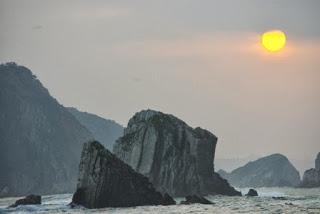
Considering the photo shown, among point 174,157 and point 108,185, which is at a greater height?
point 174,157

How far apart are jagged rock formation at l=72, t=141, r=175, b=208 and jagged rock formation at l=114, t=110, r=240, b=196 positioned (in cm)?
5926

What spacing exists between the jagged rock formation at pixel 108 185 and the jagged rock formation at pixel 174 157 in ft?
194

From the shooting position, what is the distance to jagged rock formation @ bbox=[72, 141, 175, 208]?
11794cm

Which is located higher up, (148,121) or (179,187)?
(148,121)

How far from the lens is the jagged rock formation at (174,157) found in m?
186

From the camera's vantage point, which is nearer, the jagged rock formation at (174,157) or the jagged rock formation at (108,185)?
the jagged rock formation at (108,185)

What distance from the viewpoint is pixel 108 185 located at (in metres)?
118

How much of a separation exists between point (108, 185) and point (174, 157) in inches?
2813

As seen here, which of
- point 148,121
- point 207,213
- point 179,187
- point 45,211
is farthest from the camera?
point 148,121

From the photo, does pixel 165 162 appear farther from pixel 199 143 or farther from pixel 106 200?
pixel 106 200

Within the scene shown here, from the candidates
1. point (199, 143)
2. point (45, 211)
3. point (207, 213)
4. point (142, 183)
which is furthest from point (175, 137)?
point (207, 213)

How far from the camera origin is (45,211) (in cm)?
11238

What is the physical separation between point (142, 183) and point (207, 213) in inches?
1158

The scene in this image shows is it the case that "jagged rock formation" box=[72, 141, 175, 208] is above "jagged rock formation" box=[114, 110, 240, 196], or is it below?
below
